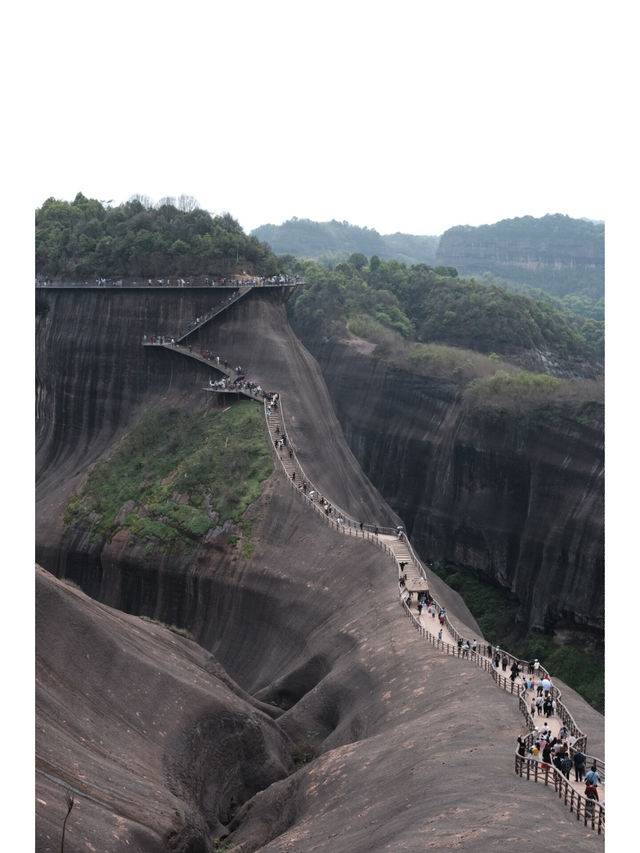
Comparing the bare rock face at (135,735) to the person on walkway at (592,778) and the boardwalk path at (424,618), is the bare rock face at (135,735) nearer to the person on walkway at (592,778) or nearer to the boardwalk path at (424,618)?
the boardwalk path at (424,618)

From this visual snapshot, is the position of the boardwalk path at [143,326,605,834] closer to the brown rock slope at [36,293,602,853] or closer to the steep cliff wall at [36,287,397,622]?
the brown rock slope at [36,293,602,853]

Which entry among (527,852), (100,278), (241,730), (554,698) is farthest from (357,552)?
(100,278)

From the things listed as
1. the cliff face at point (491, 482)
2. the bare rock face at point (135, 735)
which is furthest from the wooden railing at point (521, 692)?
the cliff face at point (491, 482)

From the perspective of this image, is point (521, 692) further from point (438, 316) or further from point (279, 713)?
point (438, 316)

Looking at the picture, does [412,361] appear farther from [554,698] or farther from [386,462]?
[554,698]

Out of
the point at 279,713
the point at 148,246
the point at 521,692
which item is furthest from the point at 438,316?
the point at 521,692
